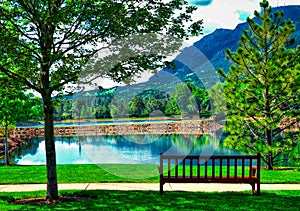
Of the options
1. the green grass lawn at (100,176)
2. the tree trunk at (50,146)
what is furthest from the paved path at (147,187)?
the tree trunk at (50,146)

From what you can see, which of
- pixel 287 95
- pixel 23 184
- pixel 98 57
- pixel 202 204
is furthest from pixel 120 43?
pixel 287 95

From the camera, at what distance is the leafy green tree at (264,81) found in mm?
16984

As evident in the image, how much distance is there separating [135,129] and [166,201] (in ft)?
172

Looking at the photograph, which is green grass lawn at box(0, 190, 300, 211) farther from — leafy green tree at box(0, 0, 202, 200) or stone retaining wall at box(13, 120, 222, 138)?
stone retaining wall at box(13, 120, 222, 138)

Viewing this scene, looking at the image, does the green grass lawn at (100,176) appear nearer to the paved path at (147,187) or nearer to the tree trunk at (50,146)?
the paved path at (147,187)

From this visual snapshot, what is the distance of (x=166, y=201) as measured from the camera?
8680 millimetres

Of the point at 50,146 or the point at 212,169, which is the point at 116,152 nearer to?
the point at 50,146

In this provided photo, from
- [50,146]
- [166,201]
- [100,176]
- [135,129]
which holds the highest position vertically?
[50,146]

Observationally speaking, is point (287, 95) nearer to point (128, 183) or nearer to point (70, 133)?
point (128, 183)

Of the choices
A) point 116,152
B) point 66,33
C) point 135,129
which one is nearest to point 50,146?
point 66,33

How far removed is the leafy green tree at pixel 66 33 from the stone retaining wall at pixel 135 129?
163ft

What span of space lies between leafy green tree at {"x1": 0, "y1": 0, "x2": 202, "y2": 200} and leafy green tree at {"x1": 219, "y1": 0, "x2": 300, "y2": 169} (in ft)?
26.4

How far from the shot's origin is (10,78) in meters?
9.71

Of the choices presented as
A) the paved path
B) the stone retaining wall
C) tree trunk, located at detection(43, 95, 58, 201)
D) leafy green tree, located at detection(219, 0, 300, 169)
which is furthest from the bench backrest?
the stone retaining wall
